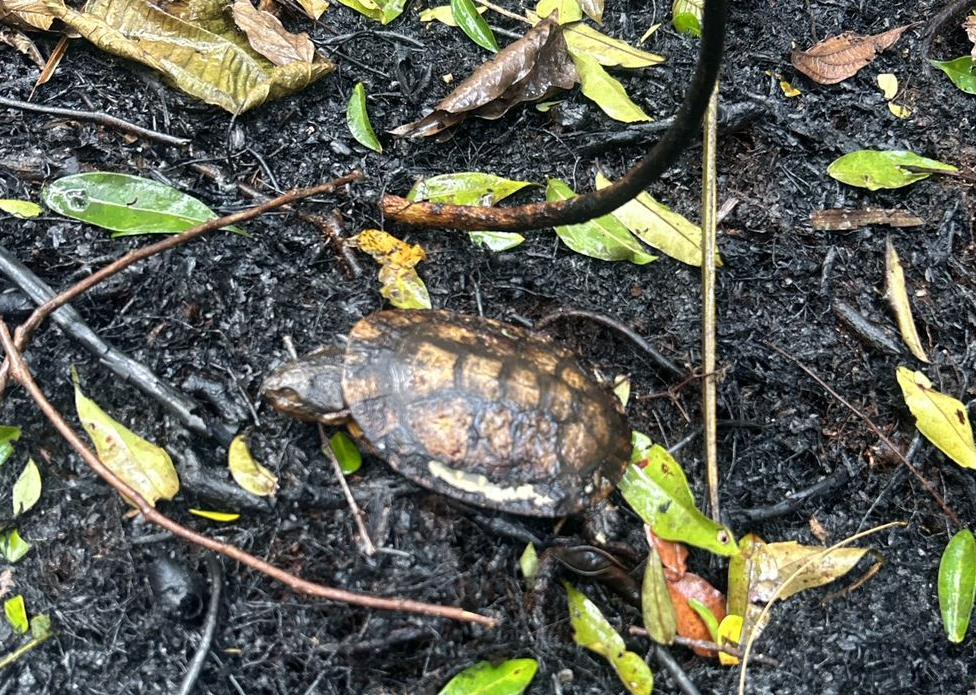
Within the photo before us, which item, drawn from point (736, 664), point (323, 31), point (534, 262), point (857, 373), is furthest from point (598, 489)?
point (323, 31)

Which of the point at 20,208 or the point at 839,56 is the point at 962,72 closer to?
the point at 839,56

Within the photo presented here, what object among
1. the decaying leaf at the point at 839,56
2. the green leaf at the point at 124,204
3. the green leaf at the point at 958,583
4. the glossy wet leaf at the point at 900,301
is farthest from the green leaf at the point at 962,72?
the green leaf at the point at 124,204

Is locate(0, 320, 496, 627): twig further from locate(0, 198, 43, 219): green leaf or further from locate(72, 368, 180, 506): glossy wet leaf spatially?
locate(0, 198, 43, 219): green leaf

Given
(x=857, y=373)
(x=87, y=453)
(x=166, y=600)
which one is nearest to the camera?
(x=87, y=453)

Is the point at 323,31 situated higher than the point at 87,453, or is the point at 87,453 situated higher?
the point at 323,31

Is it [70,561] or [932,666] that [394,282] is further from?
[932,666]

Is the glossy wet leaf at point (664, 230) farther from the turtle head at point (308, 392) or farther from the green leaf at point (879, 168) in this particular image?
the turtle head at point (308, 392)
